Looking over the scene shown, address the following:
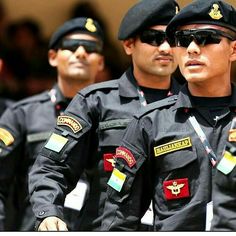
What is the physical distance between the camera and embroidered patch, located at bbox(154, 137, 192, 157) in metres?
4.95

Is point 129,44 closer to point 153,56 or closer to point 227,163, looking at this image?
point 153,56

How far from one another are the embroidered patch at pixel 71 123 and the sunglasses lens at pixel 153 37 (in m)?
0.62

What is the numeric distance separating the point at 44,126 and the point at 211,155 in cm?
229

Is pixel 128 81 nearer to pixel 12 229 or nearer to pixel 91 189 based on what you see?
pixel 91 189

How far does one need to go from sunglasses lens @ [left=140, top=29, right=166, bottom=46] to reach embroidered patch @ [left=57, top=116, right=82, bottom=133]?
2.03 ft

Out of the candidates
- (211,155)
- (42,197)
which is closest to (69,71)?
(42,197)

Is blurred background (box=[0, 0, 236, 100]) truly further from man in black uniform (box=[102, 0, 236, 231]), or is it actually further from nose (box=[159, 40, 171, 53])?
man in black uniform (box=[102, 0, 236, 231])

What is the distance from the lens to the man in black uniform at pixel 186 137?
16.2 feet

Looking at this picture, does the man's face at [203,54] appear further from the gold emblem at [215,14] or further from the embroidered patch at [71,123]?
the embroidered patch at [71,123]

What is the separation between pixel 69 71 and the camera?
7086 mm

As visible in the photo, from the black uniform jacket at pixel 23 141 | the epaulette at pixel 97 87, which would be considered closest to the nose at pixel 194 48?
the epaulette at pixel 97 87

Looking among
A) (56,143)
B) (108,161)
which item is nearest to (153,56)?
(108,161)

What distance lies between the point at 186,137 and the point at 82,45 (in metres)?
2.34

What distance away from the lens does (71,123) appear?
18.5ft
